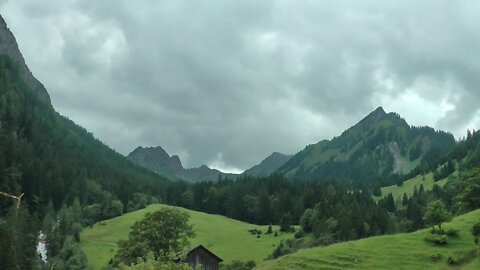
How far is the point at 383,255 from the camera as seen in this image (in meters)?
77.7

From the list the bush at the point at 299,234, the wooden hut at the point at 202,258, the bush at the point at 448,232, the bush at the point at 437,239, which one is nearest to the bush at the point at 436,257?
the bush at the point at 437,239

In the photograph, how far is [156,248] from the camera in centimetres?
9462

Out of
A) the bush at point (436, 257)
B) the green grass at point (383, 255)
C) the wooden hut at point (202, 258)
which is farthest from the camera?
the wooden hut at point (202, 258)

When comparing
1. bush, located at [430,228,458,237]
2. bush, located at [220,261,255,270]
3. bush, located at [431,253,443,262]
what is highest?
bush, located at [430,228,458,237]

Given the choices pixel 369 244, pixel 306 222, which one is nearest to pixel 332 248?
pixel 369 244

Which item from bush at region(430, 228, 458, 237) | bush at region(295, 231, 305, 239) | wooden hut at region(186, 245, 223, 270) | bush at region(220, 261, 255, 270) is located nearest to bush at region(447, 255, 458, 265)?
bush at region(430, 228, 458, 237)

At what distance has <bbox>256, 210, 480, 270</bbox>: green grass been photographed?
73812mm

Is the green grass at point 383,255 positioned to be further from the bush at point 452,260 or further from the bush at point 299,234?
the bush at point 299,234

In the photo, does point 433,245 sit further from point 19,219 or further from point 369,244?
point 19,219

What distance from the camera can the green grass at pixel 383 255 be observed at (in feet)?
242

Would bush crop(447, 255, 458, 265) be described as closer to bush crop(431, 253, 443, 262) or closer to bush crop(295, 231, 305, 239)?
bush crop(431, 253, 443, 262)

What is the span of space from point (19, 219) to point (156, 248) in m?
55.4

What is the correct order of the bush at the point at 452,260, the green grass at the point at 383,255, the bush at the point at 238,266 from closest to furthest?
the bush at the point at 452,260, the green grass at the point at 383,255, the bush at the point at 238,266

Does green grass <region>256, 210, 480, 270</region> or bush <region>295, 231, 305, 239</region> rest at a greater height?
bush <region>295, 231, 305, 239</region>
